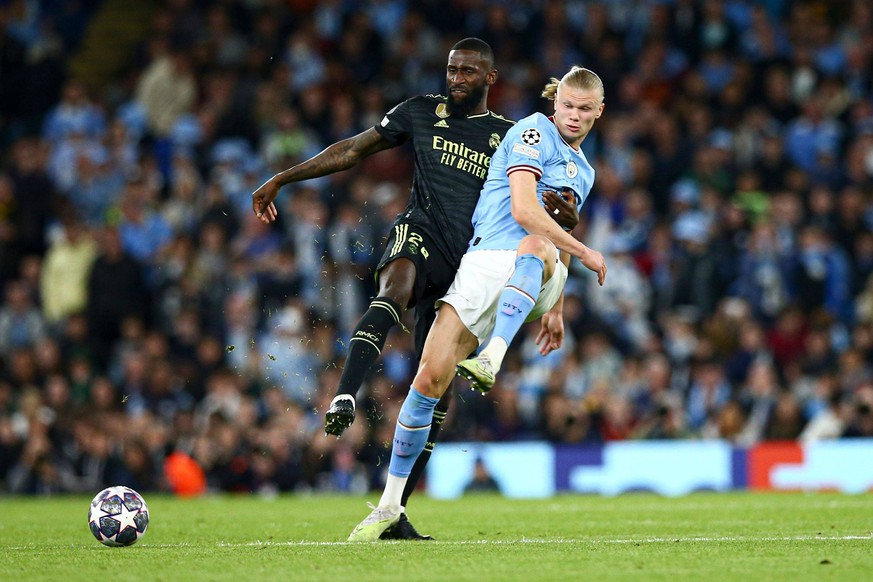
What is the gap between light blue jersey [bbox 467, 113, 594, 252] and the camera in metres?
7.88

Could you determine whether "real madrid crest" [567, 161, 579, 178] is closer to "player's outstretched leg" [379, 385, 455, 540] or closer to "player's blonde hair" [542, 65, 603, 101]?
"player's blonde hair" [542, 65, 603, 101]

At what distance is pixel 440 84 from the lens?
18.6 metres

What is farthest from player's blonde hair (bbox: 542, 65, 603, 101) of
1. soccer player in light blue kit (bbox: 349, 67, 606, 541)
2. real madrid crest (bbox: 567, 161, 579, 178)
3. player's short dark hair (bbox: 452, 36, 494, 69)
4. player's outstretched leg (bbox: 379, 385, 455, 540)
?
player's outstretched leg (bbox: 379, 385, 455, 540)

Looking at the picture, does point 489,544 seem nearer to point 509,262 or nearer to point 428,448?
point 428,448

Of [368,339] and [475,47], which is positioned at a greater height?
[475,47]

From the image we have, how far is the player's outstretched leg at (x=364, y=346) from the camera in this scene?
7.21 m

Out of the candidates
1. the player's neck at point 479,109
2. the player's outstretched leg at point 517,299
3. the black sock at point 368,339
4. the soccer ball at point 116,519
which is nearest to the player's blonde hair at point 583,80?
the player's neck at point 479,109

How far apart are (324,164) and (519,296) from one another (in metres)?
1.54

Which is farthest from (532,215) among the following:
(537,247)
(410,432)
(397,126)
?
(410,432)

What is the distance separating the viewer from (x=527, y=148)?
308 inches

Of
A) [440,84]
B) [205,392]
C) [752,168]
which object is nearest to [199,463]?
[205,392]

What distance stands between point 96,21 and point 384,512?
16280mm

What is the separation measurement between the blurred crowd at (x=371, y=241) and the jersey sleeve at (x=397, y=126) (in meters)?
6.91

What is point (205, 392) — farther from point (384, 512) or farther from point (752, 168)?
point (384, 512)
